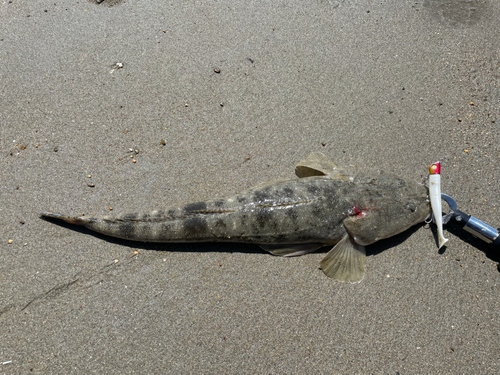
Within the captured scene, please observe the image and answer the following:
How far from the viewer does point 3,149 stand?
374 cm

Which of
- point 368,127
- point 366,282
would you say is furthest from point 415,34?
point 366,282

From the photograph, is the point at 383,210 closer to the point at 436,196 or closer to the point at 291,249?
the point at 436,196

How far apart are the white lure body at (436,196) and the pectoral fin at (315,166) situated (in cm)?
94

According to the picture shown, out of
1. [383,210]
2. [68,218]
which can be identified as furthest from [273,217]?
[68,218]

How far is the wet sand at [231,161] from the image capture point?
10.4 ft

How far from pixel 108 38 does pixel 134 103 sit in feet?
3.19

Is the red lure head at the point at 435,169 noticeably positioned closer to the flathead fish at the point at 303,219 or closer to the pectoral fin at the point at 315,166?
the flathead fish at the point at 303,219

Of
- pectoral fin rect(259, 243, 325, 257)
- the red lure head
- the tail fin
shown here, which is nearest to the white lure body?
the red lure head

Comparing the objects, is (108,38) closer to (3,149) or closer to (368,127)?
(3,149)

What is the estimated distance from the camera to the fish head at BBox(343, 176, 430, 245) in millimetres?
3459

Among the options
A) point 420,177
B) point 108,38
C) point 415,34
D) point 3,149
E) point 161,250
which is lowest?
point 161,250

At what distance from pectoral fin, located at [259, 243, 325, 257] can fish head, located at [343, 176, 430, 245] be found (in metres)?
0.40

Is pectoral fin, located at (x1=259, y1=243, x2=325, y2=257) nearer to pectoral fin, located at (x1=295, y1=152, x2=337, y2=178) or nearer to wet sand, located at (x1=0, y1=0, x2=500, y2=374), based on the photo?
wet sand, located at (x1=0, y1=0, x2=500, y2=374)

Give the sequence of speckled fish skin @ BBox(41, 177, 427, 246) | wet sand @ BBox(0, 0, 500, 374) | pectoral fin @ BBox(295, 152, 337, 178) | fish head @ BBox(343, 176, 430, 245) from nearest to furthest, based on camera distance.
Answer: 1. wet sand @ BBox(0, 0, 500, 374)
2. speckled fish skin @ BBox(41, 177, 427, 246)
3. fish head @ BBox(343, 176, 430, 245)
4. pectoral fin @ BBox(295, 152, 337, 178)
